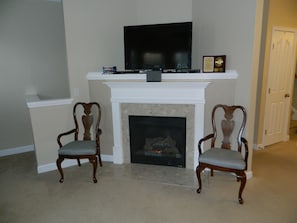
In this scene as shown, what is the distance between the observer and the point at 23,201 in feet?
8.98

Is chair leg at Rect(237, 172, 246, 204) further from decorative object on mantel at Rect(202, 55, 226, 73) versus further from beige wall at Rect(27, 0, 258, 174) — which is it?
decorative object on mantel at Rect(202, 55, 226, 73)

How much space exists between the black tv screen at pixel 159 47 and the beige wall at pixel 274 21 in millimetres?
1756

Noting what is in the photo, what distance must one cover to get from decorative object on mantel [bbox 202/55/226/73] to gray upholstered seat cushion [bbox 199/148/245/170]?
105cm

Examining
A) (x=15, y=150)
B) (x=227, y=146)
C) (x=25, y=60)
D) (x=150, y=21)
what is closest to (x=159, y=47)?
(x=150, y=21)

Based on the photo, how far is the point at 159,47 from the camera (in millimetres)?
3307

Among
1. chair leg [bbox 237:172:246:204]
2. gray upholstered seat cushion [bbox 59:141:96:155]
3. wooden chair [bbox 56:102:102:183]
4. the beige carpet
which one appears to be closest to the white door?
the beige carpet

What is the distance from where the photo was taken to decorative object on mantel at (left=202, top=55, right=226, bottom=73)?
3023 millimetres

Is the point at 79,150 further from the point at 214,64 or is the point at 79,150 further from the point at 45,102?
the point at 214,64

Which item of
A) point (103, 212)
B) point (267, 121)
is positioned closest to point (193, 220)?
point (103, 212)

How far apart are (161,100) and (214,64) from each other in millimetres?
865

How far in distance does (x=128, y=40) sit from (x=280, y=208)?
2.82 m

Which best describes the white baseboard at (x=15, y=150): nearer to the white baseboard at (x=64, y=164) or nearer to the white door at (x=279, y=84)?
the white baseboard at (x=64, y=164)

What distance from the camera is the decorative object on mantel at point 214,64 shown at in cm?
302

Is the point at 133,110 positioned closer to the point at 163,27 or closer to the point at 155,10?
the point at 163,27
